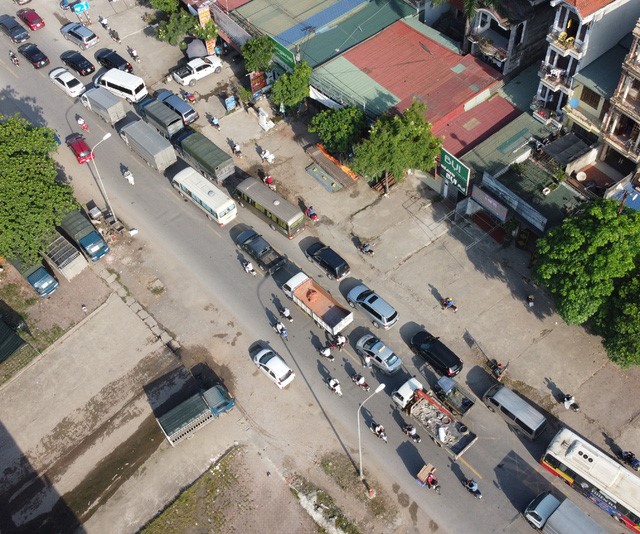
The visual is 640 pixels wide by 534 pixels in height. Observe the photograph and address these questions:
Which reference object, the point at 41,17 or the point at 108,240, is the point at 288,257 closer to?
the point at 108,240

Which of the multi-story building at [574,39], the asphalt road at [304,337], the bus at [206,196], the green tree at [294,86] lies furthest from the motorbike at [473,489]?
the green tree at [294,86]

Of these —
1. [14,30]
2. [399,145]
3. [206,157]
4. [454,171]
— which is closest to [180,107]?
[206,157]

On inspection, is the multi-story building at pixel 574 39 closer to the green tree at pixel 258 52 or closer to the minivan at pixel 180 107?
the green tree at pixel 258 52

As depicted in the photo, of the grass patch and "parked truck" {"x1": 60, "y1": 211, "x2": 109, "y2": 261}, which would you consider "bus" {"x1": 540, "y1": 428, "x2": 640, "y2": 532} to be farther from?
"parked truck" {"x1": 60, "y1": 211, "x2": 109, "y2": 261}

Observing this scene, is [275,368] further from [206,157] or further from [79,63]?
[79,63]

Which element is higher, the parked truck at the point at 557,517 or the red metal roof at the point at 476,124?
the red metal roof at the point at 476,124

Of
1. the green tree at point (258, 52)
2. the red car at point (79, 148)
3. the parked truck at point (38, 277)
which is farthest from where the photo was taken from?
the red car at point (79, 148)
